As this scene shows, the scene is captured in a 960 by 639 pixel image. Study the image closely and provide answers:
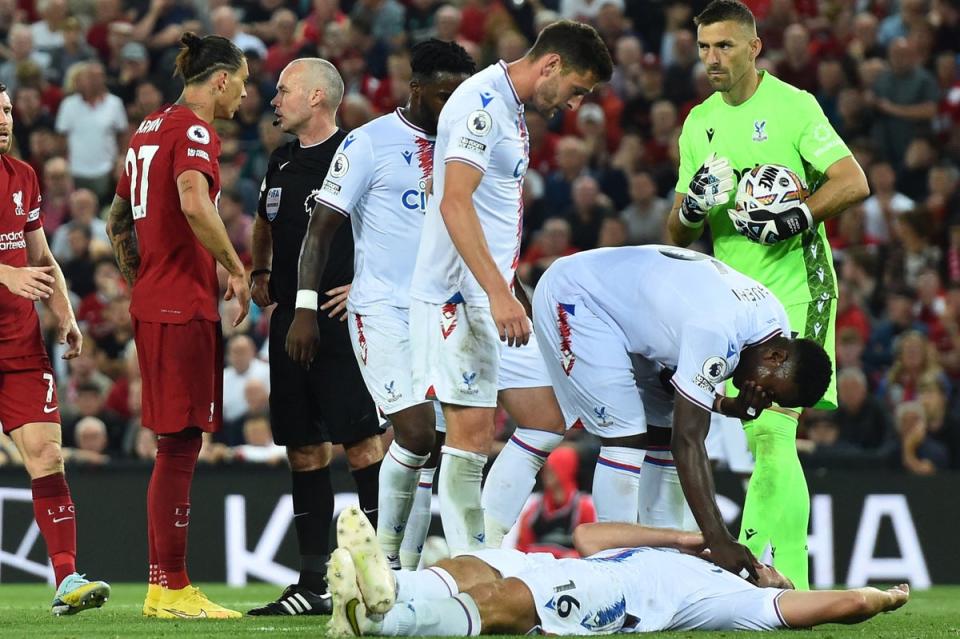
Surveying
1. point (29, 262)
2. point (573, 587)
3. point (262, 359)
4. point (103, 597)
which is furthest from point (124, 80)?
point (573, 587)

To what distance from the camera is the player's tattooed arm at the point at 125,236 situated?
320 inches

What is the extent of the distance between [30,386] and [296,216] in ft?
5.19

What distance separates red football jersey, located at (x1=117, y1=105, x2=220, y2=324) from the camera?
7.78 meters

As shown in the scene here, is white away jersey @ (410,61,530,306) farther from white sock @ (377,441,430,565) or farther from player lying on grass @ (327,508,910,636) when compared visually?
player lying on grass @ (327,508,910,636)

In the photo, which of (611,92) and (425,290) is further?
(611,92)

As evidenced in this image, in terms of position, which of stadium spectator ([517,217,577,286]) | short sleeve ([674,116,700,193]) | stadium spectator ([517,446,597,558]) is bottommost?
stadium spectator ([517,446,597,558])

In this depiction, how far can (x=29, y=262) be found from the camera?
8375mm

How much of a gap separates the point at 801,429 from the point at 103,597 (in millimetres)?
7523

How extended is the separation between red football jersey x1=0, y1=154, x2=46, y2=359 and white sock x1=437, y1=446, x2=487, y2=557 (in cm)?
239

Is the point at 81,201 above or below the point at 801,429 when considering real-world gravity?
above

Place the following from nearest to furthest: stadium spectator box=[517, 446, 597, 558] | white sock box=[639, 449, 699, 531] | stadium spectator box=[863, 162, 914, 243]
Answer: white sock box=[639, 449, 699, 531]
stadium spectator box=[517, 446, 597, 558]
stadium spectator box=[863, 162, 914, 243]

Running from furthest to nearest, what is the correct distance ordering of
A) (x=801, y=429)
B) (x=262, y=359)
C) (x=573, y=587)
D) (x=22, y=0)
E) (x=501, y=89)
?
(x=22, y=0) → (x=262, y=359) → (x=801, y=429) → (x=501, y=89) → (x=573, y=587)

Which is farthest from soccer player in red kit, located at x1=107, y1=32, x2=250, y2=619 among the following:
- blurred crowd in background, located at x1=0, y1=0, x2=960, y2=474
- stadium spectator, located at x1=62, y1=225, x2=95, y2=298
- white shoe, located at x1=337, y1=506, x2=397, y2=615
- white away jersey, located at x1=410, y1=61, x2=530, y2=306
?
stadium spectator, located at x1=62, y1=225, x2=95, y2=298

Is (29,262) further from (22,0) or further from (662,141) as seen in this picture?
(22,0)
